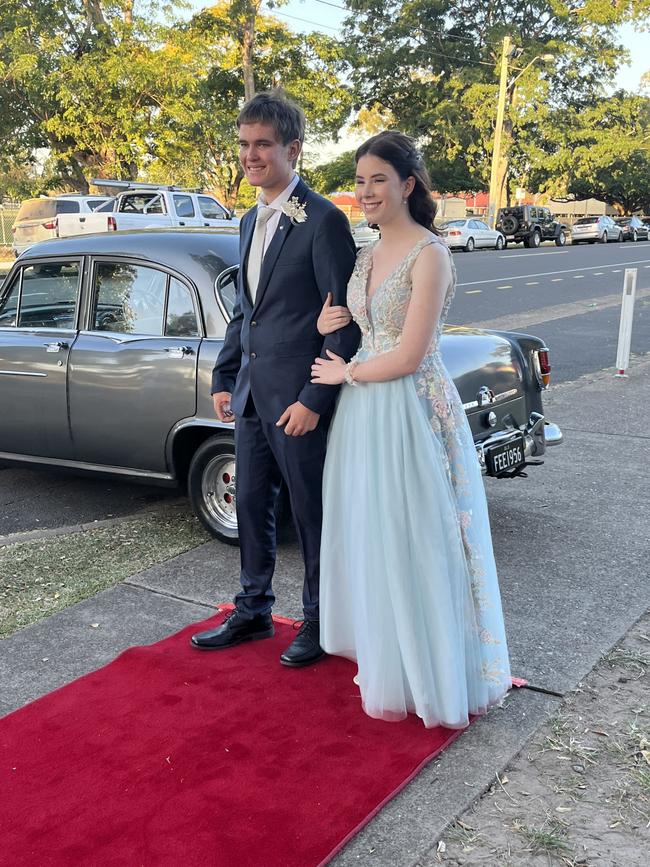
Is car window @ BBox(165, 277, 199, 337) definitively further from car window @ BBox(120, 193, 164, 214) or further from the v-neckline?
car window @ BBox(120, 193, 164, 214)

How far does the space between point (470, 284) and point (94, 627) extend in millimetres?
16665

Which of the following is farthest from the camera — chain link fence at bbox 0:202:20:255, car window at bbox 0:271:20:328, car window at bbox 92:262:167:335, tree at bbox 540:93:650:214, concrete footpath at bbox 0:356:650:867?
tree at bbox 540:93:650:214

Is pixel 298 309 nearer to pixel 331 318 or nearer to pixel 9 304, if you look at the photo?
pixel 331 318

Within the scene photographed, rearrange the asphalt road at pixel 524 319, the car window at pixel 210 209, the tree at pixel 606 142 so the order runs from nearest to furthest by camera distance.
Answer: the asphalt road at pixel 524 319 → the car window at pixel 210 209 → the tree at pixel 606 142

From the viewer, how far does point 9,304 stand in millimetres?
5875

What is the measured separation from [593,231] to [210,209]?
23979 millimetres

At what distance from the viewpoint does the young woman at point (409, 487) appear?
10.2ft

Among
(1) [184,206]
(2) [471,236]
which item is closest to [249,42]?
(2) [471,236]

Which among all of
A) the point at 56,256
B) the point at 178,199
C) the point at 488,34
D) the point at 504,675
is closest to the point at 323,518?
the point at 504,675

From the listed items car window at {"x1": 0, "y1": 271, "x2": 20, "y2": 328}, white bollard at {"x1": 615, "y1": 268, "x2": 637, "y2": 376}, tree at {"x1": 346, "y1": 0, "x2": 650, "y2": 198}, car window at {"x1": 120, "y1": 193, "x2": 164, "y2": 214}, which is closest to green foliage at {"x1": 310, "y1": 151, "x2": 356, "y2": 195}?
tree at {"x1": 346, "y1": 0, "x2": 650, "y2": 198}

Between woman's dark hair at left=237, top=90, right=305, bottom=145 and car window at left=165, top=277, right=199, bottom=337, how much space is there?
5.39 ft

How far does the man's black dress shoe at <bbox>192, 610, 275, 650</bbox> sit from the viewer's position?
12.6ft

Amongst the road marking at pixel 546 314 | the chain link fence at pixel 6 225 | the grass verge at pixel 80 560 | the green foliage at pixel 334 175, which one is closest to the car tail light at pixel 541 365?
the grass verge at pixel 80 560

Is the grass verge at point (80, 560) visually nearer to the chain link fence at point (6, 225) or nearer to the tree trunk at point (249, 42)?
the tree trunk at point (249, 42)
